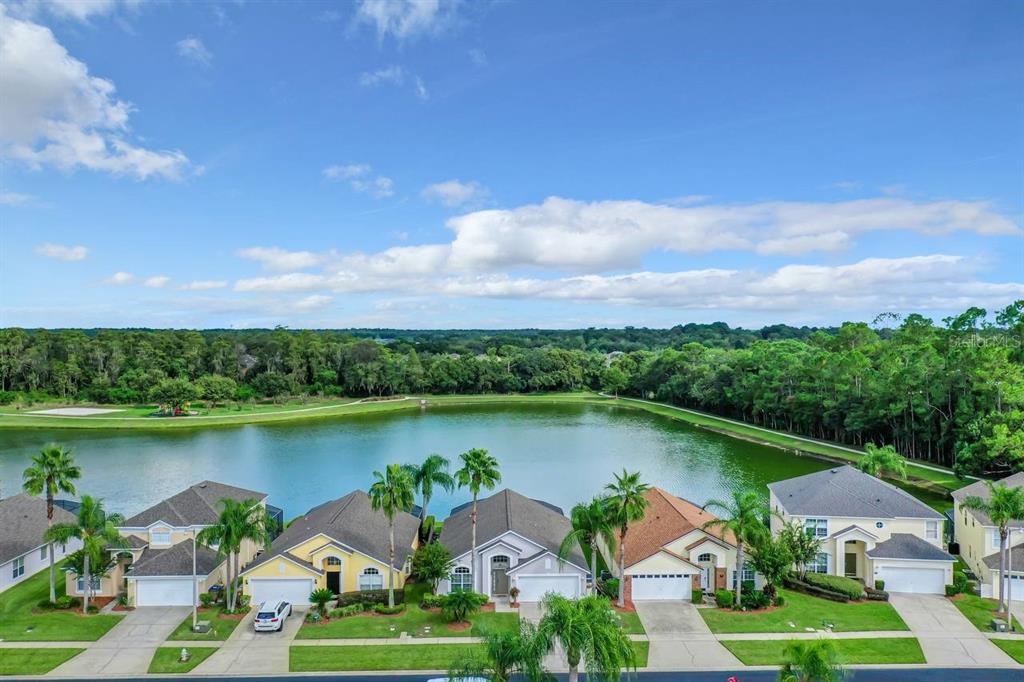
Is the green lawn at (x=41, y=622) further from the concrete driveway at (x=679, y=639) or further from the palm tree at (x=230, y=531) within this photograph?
the concrete driveway at (x=679, y=639)

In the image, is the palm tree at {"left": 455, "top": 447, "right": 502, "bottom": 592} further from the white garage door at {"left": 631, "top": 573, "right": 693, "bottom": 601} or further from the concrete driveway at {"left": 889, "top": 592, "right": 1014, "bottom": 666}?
the concrete driveway at {"left": 889, "top": 592, "right": 1014, "bottom": 666}

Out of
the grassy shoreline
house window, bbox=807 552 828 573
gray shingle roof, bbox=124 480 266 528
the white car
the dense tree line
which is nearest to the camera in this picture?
the white car

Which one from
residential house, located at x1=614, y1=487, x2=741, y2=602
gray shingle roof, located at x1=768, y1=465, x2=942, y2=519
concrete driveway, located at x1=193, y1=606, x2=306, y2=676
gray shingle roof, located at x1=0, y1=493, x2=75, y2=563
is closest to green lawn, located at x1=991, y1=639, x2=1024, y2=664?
gray shingle roof, located at x1=768, y1=465, x2=942, y2=519

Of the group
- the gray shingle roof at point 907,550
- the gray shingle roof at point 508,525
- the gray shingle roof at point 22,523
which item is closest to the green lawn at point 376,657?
the gray shingle roof at point 508,525

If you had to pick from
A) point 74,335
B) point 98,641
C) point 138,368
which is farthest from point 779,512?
point 74,335

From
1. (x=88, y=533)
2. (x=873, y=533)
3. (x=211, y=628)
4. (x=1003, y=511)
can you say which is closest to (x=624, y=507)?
(x=873, y=533)

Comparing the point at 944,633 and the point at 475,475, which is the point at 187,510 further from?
the point at 944,633

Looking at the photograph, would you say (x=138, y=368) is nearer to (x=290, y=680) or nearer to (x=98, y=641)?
(x=98, y=641)
